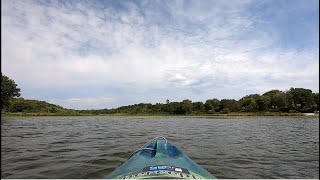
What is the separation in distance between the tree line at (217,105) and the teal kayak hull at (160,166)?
54004 millimetres

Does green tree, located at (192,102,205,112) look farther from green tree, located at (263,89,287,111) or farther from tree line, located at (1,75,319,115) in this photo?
green tree, located at (263,89,287,111)

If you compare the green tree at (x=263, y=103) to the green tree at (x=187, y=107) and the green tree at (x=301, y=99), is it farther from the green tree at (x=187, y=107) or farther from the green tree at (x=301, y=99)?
the green tree at (x=187, y=107)

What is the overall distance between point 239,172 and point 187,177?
153 inches

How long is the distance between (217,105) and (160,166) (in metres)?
106

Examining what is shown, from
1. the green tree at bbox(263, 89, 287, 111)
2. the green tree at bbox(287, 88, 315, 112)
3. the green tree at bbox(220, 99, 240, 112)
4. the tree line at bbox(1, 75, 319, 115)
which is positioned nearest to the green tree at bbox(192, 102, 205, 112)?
the tree line at bbox(1, 75, 319, 115)

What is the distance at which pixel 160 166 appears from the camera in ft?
16.1

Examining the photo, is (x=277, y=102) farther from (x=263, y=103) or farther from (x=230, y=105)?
(x=230, y=105)

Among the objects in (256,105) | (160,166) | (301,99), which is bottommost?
(160,166)

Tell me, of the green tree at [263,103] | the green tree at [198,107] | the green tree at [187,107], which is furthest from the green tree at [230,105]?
the green tree at [187,107]

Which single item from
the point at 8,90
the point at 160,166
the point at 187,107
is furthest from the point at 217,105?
the point at 160,166

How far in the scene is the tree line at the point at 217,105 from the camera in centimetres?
7305

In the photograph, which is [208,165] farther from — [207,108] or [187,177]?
[207,108]

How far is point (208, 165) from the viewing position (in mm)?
8602

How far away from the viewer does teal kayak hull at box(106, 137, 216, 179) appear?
177 inches
